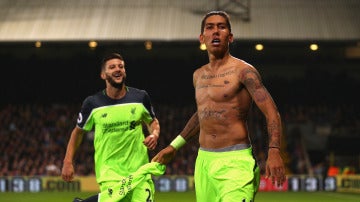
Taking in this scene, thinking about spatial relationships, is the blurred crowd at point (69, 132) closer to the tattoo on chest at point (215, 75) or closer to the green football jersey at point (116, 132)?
the green football jersey at point (116, 132)

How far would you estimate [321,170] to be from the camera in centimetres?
2847

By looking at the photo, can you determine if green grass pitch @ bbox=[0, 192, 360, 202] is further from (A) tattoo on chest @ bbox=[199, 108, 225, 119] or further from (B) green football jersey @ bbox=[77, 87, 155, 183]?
(A) tattoo on chest @ bbox=[199, 108, 225, 119]

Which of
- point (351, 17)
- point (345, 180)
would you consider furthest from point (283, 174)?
point (351, 17)

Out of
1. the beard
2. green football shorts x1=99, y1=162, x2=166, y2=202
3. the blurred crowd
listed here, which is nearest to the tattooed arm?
green football shorts x1=99, y1=162, x2=166, y2=202

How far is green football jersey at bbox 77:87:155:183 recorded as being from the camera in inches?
343

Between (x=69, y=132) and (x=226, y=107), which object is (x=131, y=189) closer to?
(x=226, y=107)

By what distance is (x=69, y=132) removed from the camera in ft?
100

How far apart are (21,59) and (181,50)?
6.17m

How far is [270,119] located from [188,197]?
1608cm

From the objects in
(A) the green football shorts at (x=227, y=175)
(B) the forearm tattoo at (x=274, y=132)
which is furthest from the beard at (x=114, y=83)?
(B) the forearm tattoo at (x=274, y=132)

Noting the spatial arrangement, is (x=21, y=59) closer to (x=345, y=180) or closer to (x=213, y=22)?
(x=345, y=180)

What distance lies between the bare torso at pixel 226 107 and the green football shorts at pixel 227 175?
75 millimetres

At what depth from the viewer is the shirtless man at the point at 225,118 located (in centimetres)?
626

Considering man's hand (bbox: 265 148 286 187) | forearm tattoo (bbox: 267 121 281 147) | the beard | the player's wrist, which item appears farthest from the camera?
the beard
